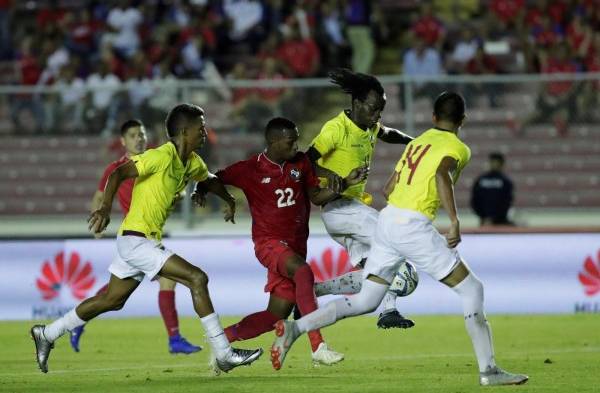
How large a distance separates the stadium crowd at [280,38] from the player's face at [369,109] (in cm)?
863

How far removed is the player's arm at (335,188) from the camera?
37.8 ft

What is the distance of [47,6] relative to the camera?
26078 millimetres

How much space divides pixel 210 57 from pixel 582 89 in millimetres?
7384

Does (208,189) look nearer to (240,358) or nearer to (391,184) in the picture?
(240,358)

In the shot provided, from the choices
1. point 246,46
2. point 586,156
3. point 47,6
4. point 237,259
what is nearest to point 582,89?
A: point 586,156

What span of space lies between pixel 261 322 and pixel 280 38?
38.6 feet

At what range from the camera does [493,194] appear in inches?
727

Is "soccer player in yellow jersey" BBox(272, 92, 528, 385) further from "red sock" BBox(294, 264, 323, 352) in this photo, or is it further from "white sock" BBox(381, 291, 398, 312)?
"white sock" BBox(381, 291, 398, 312)

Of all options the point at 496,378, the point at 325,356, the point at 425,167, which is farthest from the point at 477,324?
the point at 325,356

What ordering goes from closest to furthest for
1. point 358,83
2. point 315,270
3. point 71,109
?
point 358,83 → point 315,270 → point 71,109

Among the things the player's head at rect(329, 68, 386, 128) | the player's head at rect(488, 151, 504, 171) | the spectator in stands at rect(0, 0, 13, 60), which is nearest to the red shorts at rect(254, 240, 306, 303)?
the player's head at rect(329, 68, 386, 128)

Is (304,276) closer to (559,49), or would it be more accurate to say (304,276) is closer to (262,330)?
(262,330)

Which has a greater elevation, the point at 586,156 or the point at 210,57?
the point at 210,57

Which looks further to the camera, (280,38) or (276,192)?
(280,38)
